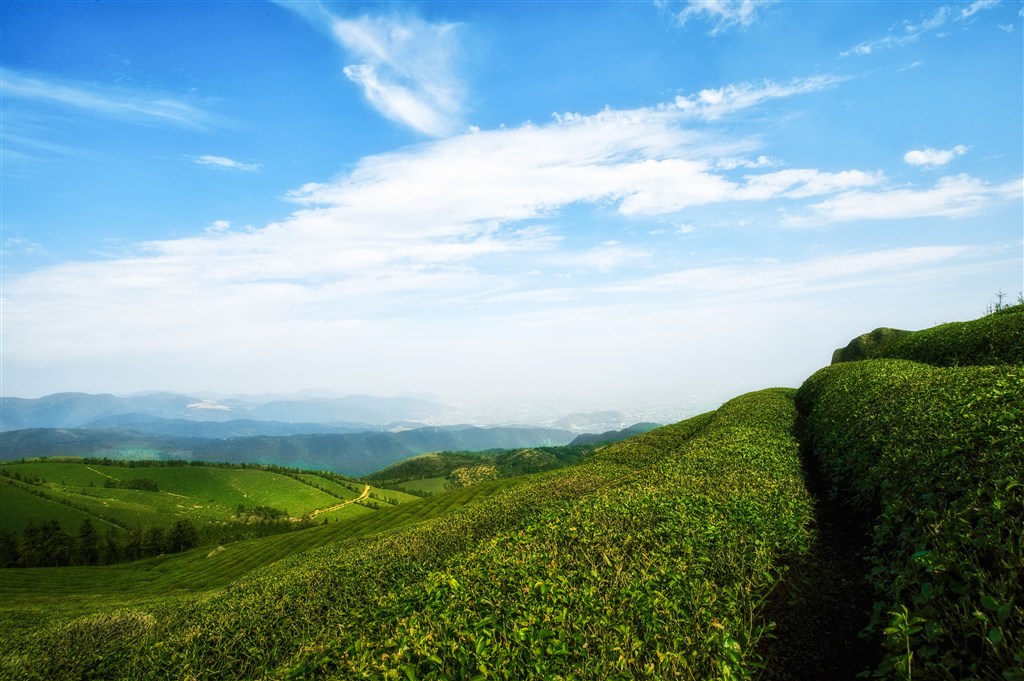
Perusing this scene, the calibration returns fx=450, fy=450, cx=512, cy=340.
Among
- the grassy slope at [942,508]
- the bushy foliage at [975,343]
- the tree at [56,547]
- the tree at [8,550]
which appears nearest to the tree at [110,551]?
the tree at [56,547]

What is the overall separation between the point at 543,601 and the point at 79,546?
17302 centimetres

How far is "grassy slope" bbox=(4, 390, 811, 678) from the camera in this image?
306 inches

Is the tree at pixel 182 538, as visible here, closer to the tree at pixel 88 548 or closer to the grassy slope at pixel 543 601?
the tree at pixel 88 548

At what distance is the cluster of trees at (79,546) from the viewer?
4683 inches

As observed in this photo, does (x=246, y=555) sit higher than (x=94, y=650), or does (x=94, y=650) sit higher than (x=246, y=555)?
(x=94, y=650)

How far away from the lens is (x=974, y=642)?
606 cm

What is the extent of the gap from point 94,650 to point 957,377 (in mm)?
37803

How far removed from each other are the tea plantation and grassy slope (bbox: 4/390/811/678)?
0.19 ft

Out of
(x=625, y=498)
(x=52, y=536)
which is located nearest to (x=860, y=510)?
(x=625, y=498)

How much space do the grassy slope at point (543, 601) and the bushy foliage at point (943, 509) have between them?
2323mm

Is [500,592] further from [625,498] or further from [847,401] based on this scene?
[847,401]

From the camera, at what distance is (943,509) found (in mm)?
9320

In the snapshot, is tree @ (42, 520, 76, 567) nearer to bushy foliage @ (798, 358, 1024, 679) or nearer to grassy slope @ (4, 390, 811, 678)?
grassy slope @ (4, 390, 811, 678)

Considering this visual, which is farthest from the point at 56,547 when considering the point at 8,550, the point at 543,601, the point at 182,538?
the point at 543,601
